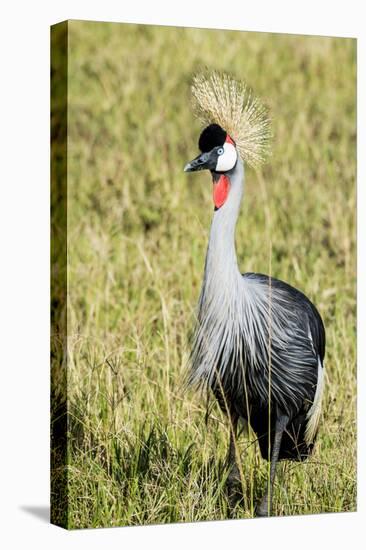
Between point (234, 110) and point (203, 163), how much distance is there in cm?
27

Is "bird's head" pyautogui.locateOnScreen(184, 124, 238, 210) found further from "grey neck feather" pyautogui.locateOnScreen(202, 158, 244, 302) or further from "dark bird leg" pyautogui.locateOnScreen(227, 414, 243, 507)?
"dark bird leg" pyautogui.locateOnScreen(227, 414, 243, 507)

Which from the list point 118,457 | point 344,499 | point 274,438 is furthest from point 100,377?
point 344,499

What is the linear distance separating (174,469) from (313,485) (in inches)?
28.3

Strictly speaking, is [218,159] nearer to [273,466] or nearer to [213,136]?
[213,136]

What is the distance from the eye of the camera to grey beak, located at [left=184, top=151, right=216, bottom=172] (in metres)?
6.68

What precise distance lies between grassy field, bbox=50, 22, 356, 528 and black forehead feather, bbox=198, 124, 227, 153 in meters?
0.09

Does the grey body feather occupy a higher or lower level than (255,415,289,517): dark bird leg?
higher

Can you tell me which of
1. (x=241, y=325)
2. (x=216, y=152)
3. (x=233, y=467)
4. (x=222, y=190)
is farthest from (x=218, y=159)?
(x=233, y=467)

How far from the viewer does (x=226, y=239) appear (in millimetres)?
6629

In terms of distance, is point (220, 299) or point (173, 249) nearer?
point (220, 299)

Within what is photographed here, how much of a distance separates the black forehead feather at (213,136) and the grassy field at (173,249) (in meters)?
0.09

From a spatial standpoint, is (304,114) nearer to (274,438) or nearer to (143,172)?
(143,172)

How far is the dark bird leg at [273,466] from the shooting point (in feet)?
22.1

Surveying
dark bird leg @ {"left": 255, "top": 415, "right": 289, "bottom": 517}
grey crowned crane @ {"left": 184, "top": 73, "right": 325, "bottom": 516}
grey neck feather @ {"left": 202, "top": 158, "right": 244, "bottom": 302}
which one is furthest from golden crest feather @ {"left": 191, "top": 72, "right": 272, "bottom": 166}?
dark bird leg @ {"left": 255, "top": 415, "right": 289, "bottom": 517}
